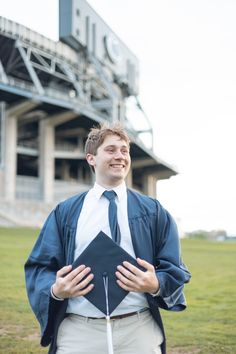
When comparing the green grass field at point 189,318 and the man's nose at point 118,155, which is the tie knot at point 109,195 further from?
Result: the green grass field at point 189,318

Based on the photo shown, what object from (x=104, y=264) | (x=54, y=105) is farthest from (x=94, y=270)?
(x=54, y=105)

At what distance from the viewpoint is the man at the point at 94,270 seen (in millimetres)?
2771

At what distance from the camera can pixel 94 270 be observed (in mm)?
2773

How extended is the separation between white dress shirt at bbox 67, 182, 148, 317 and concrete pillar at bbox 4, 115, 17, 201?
35.8 m

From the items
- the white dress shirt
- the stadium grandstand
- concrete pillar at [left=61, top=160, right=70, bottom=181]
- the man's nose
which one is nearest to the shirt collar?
the white dress shirt

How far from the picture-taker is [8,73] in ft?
153

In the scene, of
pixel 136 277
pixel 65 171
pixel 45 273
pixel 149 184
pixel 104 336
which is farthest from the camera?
pixel 149 184

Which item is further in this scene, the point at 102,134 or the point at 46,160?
the point at 46,160

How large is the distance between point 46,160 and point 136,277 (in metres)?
39.0

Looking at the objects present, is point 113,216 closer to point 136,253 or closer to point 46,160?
point 136,253

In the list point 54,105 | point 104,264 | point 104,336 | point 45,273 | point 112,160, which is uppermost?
point 54,105

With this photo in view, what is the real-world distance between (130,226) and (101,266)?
35 cm

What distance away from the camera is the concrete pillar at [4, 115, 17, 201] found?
38.1 m

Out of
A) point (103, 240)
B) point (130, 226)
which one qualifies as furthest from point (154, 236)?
point (103, 240)
